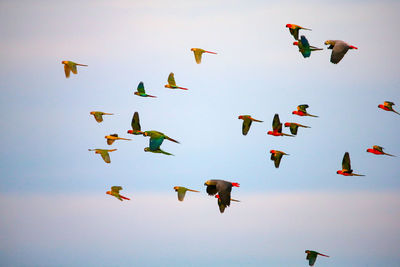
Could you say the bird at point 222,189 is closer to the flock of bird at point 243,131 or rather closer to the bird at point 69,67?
the flock of bird at point 243,131

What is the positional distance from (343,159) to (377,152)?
6.66 feet

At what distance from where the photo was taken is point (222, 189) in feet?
149

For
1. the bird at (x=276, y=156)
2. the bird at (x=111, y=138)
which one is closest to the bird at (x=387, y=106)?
the bird at (x=276, y=156)

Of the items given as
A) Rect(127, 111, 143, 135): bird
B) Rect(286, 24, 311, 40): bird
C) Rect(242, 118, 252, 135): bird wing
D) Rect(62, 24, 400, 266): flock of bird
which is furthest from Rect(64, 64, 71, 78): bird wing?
Rect(286, 24, 311, 40): bird

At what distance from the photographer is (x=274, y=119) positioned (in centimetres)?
5378

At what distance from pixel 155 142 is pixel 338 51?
1153cm

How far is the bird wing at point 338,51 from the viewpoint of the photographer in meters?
47.3

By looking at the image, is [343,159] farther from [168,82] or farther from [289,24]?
[168,82]

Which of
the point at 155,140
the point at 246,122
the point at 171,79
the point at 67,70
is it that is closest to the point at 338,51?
the point at 246,122

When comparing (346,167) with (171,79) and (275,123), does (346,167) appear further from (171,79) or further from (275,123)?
(171,79)

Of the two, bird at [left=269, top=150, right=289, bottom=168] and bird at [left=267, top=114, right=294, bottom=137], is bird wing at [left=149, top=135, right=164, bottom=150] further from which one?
bird at [left=269, top=150, right=289, bottom=168]

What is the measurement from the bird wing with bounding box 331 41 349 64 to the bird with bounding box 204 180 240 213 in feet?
28.9

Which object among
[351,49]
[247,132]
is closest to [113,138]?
[247,132]

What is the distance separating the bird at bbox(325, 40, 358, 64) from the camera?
1865 inches
